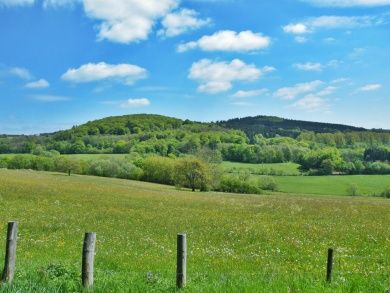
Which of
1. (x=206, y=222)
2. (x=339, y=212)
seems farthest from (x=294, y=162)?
(x=206, y=222)

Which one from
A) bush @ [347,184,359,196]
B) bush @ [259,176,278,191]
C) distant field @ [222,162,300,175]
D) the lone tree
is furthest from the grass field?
distant field @ [222,162,300,175]

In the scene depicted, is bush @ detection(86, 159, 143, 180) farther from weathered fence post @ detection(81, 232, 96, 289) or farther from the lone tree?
weathered fence post @ detection(81, 232, 96, 289)

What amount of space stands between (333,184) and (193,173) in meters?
47.2

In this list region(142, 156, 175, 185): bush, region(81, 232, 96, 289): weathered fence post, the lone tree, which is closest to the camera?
region(81, 232, 96, 289): weathered fence post

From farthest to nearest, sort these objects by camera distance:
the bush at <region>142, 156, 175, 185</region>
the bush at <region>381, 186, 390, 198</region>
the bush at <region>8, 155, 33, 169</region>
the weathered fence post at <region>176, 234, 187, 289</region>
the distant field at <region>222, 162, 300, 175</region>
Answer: the distant field at <region>222, 162, 300, 175</region>, the bush at <region>8, 155, 33, 169</region>, the bush at <region>142, 156, 175, 185</region>, the bush at <region>381, 186, 390, 198</region>, the weathered fence post at <region>176, 234, 187, 289</region>

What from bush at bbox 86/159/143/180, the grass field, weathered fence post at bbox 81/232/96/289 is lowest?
bush at bbox 86/159/143/180

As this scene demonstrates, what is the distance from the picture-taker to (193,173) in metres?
94.2

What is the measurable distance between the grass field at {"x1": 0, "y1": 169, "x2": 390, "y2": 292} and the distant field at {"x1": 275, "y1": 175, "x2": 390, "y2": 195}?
7973cm

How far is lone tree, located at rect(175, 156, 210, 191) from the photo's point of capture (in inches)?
3716

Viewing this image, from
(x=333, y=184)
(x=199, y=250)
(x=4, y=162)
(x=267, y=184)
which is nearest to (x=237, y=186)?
(x=267, y=184)

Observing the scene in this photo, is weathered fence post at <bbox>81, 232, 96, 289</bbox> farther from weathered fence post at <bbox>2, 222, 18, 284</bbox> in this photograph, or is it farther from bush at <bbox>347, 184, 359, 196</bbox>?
bush at <bbox>347, 184, 359, 196</bbox>

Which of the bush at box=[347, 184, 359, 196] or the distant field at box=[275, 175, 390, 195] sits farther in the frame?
the distant field at box=[275, 175, 390, 195]

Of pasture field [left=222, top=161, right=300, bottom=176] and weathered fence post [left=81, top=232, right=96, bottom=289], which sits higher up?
weathered fence post [left=81, top=232, right=96, bottom=289]

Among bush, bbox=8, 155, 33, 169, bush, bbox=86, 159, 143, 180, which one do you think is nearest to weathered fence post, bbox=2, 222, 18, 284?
bush, bbox=86, 159, 143, 180
